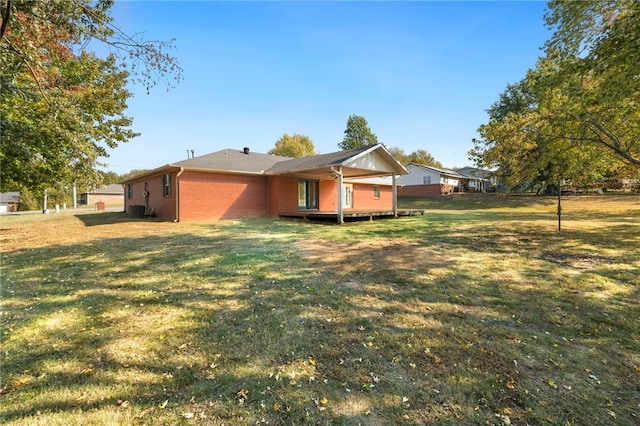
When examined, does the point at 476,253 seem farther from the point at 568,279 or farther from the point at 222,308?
the point at 222,308

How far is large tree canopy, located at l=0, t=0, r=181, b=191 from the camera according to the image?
4480 millimetres

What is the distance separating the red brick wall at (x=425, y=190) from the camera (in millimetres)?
38000

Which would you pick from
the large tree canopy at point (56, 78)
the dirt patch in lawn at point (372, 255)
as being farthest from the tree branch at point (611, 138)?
the large tree canopy at point (56, 78)

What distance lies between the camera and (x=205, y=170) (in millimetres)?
14555

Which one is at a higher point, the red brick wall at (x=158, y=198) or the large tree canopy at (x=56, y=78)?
the large tree canopy at (x=56, y=78)

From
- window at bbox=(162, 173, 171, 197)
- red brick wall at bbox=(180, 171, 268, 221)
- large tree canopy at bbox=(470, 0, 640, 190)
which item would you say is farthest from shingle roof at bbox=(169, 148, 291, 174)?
large tree canopy at bbox=(470, 0, 640, 190)

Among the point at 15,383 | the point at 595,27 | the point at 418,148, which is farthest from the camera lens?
the point at 418,148

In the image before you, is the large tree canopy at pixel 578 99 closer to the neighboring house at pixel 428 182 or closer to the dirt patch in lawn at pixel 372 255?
the dirt patch in lawn at pixel 372 255

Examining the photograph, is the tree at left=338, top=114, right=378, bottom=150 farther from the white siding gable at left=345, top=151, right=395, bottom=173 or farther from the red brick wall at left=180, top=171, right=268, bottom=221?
the red brick wall at left=180, top=171, right=268, bottom=221

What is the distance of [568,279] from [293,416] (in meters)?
5.76

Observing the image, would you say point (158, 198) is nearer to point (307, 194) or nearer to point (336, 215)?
point (307, 194)

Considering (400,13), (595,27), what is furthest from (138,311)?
(595,27)

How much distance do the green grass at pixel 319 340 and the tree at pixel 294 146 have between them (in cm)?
4304

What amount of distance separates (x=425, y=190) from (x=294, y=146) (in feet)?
72.2
